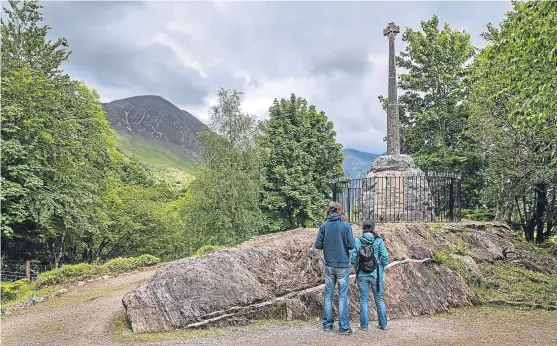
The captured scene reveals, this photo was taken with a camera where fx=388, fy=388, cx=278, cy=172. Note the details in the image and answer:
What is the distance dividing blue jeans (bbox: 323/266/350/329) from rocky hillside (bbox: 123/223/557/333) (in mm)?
811

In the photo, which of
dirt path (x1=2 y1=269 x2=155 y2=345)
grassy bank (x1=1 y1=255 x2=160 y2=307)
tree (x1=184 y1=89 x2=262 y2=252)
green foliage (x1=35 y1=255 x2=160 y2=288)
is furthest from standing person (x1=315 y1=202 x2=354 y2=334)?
tree (x1=184 y1=89 x2=262 y2=252)

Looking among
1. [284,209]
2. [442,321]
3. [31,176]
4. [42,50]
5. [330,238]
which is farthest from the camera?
[284,209]

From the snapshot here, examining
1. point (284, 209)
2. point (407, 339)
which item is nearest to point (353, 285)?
point (407, 339)

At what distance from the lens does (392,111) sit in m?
15.7

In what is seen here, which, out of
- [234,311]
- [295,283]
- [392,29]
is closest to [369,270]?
[295,283]

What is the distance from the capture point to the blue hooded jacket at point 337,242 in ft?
22.5

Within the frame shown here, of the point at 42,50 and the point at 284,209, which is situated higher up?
the point at 42,50

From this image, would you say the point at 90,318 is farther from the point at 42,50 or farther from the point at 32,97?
the point at 42,50

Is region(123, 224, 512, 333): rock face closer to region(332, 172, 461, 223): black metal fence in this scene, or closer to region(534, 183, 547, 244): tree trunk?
region(332, 172, 461, 223): black metal fence

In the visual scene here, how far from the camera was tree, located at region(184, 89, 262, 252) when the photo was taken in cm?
2403

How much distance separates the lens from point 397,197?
1357 centimetres

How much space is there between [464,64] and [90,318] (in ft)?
86.0

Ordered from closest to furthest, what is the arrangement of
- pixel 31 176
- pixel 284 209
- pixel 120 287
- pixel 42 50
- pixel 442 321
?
1. pixel 442 321
2. pixel 120 287
3. pixel 31 176
4. pixel 42 50
5. pixel 284 209

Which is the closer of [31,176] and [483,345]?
[483,345]
